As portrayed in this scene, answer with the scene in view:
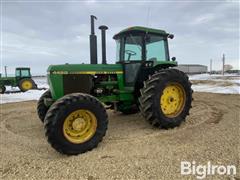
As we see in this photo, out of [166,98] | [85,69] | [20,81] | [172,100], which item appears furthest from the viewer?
[20,81]

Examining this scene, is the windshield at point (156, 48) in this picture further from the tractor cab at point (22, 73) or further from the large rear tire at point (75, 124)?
the tractor cab at point (22, 73)

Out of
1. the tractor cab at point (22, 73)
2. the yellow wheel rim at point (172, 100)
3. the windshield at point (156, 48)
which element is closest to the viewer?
the yellow wheel rim at point (172, 100)

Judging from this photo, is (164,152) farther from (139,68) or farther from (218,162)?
(139,68)

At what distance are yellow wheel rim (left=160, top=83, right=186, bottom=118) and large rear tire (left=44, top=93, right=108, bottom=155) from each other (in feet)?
5.83

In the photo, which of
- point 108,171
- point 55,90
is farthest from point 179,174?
point 55,90

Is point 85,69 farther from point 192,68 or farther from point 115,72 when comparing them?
point 192,68

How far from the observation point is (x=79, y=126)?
4.25 meters

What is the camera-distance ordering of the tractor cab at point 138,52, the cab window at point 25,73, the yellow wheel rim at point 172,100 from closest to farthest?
the yellow wheel rim at point 172,100, the tractor cab at point 138,52, the cab window at point 25,73

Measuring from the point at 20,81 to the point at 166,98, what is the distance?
18006 millimetres

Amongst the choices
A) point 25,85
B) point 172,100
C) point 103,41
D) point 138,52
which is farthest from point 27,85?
point 172,100

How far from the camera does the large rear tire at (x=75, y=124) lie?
3.93 m

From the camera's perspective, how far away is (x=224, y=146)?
166 inches

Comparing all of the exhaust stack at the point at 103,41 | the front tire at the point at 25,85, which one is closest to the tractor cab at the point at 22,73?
the front tire at the point at 25,85

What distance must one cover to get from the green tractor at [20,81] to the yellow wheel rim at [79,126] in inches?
698
